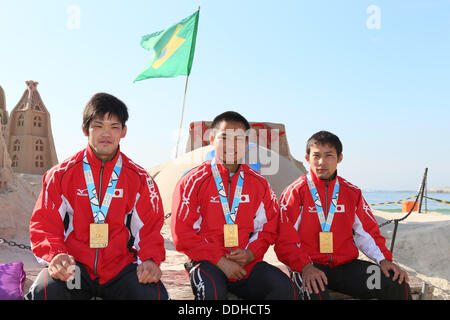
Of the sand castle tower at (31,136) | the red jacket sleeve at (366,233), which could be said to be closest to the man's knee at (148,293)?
the red jacket sleeve at (366,233)

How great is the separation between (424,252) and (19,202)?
28.5 ft

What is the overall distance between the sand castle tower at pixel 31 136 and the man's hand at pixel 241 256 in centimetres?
2104

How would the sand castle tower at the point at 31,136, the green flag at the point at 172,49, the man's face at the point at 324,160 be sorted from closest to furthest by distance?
the man's face at the point at 324,160
the green flag at the point at 172,49
the sand castle tower at the point at 31,136

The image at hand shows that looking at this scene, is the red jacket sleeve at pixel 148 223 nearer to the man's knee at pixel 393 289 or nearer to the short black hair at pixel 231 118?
the short black hair at pixel 231 118

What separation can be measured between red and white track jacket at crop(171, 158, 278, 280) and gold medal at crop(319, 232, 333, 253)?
43cm

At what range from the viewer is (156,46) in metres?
11.5

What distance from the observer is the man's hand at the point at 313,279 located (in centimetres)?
262

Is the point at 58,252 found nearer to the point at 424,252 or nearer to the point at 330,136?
the point at 330,136

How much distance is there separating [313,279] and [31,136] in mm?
21770

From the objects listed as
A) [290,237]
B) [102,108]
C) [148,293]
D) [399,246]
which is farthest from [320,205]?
[399,246]

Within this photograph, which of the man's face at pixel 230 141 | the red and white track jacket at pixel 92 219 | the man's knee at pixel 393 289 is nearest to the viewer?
the red and white track jacket at pixel 92 219

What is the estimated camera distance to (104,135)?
2564 millimetres

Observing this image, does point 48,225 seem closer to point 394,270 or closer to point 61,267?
point 61,267
